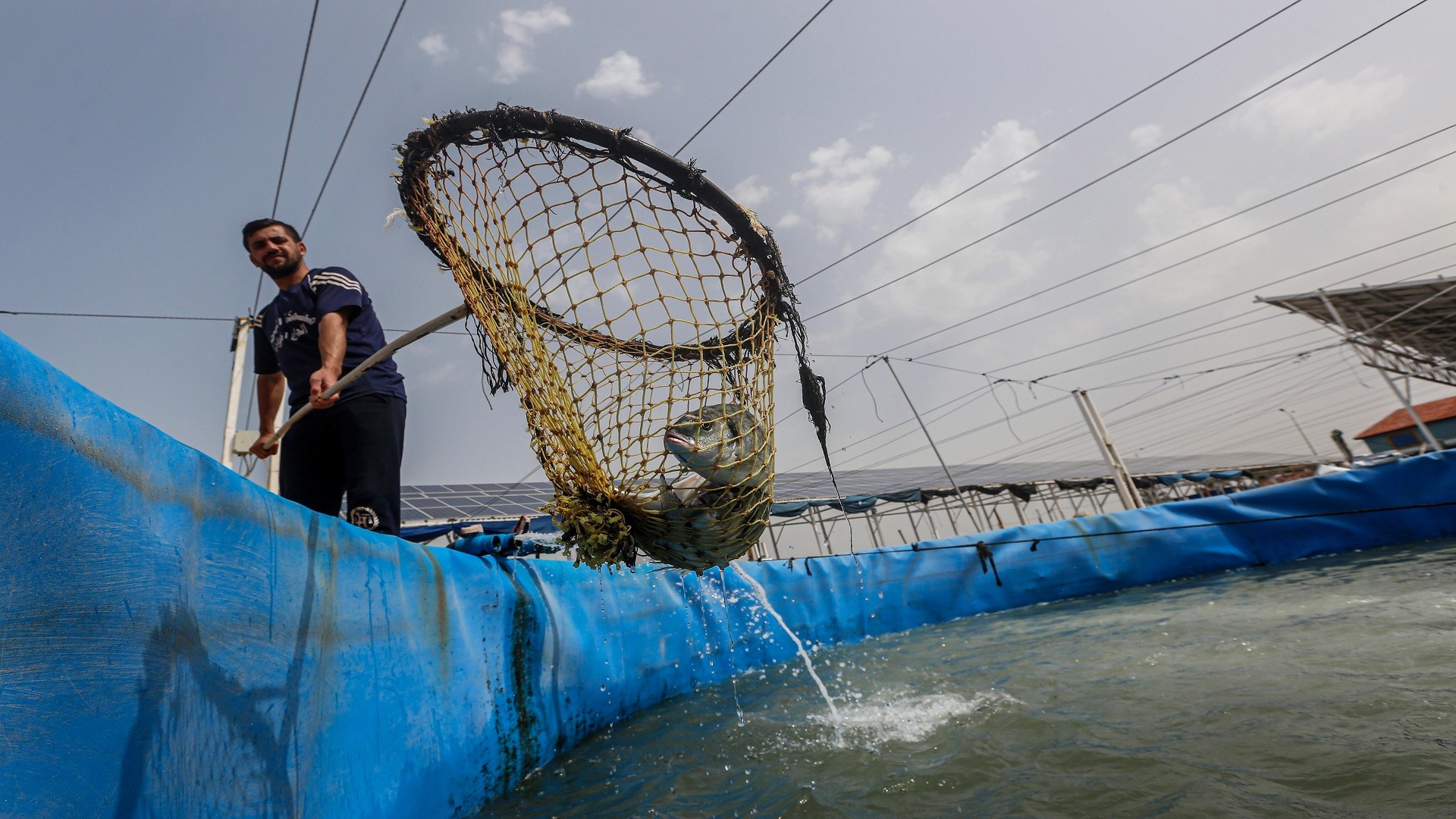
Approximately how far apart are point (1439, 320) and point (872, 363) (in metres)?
10.5

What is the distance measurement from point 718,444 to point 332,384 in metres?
1.28

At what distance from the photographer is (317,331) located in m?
2.37

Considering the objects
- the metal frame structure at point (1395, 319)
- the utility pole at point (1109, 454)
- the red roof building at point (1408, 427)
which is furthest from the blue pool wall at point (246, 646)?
the red roof building at point (1408, 427)

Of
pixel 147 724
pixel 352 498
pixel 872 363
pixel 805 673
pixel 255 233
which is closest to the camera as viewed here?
pixel 147 724

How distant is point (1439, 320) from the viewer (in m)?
11.8

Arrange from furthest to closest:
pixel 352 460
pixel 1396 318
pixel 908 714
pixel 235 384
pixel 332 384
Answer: pixel 1396 318, pixel 235 384, pixel 908 714, pixel 352 460, pixel 332 384

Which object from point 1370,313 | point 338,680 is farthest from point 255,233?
point 1370,313

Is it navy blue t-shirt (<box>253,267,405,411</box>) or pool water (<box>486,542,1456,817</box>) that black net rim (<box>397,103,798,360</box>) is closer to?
navy blue t-shirt (<box>253,267,405,411</box>)

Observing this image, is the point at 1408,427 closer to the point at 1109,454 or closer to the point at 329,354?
the point at 1109,454

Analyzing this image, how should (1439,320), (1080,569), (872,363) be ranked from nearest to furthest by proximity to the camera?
(1080,569) → (1439,320) → (872,363)

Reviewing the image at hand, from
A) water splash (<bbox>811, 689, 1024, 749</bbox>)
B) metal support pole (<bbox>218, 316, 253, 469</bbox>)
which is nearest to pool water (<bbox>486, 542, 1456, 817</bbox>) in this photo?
water splash (<bbox>811, 689, 1024, 749</bbox>)

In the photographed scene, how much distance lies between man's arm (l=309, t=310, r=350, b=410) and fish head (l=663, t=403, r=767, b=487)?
111 cm

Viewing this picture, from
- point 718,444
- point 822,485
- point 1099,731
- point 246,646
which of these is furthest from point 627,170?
point 822,485

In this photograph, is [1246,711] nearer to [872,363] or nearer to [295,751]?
[295,751]
